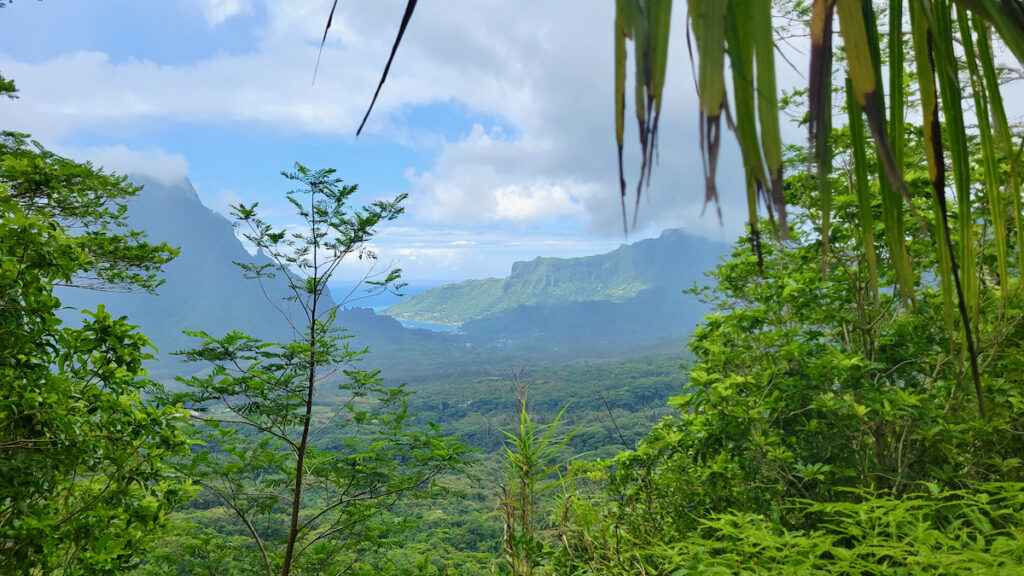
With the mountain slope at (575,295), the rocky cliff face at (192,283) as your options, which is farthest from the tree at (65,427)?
the mountain slope at (575,295)

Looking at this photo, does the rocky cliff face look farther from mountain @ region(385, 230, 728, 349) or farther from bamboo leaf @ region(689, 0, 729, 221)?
bamboo leaf @ region(689, 0, 729, 221)

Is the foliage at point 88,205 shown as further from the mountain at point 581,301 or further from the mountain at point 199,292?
the mountain at point 581,301

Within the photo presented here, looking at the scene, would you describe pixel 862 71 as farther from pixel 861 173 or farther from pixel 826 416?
pixel 826 416

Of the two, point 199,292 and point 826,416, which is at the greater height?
point 199,292

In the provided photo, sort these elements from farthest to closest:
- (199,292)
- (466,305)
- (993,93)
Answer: (466,305) < (199,292) < (993,93)

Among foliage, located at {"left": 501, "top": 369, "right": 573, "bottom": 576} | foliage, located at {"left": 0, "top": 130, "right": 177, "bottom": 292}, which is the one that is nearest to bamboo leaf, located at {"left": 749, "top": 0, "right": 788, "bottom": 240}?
foliage, located at {"left": 501, "top": 369, "right": 573, "bottom": 576}

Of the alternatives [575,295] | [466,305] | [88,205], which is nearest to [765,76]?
[88,205]
